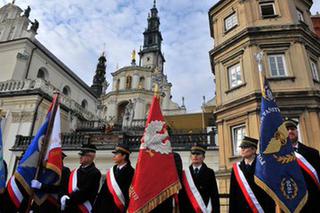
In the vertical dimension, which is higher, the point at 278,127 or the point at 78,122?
the point at 78,122

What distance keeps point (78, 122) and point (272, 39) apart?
20.0 meters

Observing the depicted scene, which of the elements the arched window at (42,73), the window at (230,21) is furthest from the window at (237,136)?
the arched window at (42,73)

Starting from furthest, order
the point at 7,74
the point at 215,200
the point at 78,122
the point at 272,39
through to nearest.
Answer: the point at 78,122 → the point at 7,74 → the point at 272,39 → the point at 215,200

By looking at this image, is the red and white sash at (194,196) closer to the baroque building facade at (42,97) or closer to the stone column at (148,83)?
the baroque building facade at (42,97)

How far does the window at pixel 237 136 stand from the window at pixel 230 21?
21.7 ft

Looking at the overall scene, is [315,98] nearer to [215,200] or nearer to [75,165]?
[215,200]

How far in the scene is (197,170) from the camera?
525cm

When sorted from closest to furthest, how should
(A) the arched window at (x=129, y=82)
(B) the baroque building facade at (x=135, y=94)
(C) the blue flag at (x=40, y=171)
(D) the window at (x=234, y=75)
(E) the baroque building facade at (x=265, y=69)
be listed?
1. (C) the blue flag at (x=40, y=171)
2. (E) the baroque building facade at (x=265, y=69)
3. (D) the window at (x=234, y=75)
4. (B) the baroque building facade at (x=135, y=94)
5. (A) the arched window at (x=129, y=82)

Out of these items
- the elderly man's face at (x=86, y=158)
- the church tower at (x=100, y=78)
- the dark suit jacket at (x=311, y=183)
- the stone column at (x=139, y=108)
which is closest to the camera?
the dark suit jacket at (x=311, y=183)

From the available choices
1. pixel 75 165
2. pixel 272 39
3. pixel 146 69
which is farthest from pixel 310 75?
pixel 146 69

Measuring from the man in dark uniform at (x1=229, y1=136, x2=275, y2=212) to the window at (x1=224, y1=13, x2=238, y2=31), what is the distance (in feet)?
40.2

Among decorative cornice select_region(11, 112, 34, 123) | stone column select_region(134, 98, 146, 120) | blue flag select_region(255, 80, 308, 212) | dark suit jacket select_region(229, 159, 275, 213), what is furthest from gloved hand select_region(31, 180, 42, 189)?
stone column select_region(134, 98, 146, 120)

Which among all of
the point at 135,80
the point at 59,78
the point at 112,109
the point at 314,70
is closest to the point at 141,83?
the point at 135,80

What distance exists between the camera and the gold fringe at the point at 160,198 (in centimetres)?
439
